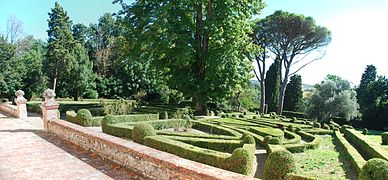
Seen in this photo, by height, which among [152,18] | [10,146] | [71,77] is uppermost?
[152,18]

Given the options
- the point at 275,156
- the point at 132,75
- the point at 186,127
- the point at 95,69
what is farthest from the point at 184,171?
the point at 95,69

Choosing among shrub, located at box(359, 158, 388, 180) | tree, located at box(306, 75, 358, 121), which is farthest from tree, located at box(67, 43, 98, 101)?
shrub, located at box(359, 158, 388, 180)

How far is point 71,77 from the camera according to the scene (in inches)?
1459

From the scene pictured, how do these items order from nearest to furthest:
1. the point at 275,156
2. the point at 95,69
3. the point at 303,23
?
the point at 275,156
the point at 303,23
the point at 95,69

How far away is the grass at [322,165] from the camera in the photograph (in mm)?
9078

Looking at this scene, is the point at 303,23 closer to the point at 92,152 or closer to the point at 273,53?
the point at 273,53

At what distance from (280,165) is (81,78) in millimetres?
34307

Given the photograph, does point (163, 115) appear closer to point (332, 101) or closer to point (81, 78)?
point (81, 78)

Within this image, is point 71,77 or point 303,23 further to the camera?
point 71,77

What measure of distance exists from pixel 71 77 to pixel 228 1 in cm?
2440

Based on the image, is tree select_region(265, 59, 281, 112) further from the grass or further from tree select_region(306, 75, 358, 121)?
the grass

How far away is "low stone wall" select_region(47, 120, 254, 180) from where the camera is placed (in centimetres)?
470

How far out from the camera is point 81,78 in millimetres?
37000

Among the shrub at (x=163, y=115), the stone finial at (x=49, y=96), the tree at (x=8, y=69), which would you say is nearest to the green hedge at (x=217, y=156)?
the stone finial at (x=49, y=96)
